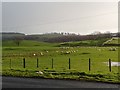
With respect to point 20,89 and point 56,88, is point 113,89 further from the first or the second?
point 20,89

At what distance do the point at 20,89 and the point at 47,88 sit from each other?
4.76ft

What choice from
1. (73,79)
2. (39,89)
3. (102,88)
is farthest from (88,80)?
(39,89)

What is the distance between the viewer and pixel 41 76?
21.3m

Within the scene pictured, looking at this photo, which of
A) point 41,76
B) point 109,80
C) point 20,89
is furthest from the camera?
point 41,76

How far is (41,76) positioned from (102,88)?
6934 mm

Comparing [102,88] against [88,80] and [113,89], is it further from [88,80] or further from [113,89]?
[88,80]

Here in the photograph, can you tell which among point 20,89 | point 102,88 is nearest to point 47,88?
point 20,89

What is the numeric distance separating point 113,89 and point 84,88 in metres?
1.48

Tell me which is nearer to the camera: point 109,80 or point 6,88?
point 6,88

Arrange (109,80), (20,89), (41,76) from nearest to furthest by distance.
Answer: (20,89), (109,80), (41,76)

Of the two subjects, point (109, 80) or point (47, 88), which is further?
point (109, 80)

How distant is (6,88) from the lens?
14.9 meters

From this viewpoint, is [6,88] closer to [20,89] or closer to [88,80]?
[20,89]

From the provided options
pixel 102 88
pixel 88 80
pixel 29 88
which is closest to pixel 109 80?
pixel 88 80
